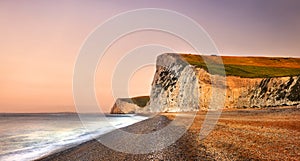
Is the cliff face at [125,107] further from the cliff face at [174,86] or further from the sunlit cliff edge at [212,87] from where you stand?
the sunlit cliff edge at [212,87]

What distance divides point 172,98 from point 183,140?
55.8 meters

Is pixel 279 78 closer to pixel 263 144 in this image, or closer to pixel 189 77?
pixel 189 77

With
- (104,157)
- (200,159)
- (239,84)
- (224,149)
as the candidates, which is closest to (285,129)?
(224,149)

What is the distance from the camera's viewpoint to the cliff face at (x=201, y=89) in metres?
46.5

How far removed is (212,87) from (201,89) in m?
2.51

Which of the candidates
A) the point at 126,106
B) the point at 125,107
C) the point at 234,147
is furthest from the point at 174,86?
the point at 125,107

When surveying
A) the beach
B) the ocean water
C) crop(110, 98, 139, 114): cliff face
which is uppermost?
the beach

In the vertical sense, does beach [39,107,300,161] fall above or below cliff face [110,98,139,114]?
above

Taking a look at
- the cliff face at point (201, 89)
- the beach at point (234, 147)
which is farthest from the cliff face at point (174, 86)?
the beach at point (234, 147)

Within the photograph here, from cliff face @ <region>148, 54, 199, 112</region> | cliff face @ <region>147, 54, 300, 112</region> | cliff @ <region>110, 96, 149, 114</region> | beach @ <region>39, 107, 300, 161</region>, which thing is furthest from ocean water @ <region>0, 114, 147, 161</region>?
cliff @ <region>110, 96, 149, 114</region>

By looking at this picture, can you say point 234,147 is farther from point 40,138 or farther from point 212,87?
point 212,87

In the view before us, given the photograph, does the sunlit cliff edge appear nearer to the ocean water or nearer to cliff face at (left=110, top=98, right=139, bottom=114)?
the ocean water

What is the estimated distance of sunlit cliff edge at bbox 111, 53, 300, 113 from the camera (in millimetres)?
46906

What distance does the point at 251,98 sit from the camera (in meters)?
54.5
